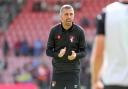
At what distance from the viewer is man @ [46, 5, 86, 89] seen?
9.57 metres

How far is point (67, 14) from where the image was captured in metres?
9.30

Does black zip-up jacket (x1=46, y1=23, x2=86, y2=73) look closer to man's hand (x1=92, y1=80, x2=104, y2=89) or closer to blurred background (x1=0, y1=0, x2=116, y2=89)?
man's hand (x1=92, y1=80, x2=104, y2=89)

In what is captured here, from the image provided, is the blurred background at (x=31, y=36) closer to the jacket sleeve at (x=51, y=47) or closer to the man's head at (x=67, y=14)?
the jacket sleeve at (x=51, y=47)

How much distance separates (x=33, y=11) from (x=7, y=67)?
613 cm

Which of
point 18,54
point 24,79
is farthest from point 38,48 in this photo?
point 24,79

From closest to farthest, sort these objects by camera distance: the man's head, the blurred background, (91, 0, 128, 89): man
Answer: (91, 0, 128, 89): man < the man's head < the blurred background

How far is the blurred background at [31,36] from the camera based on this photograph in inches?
778

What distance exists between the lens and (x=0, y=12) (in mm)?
26109

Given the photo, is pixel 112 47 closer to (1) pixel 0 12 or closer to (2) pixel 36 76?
(2) pixel 36 76

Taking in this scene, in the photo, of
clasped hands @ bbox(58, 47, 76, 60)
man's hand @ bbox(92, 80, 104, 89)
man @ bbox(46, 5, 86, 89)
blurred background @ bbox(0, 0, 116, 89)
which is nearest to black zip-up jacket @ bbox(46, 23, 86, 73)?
man @ bbox(46, 5, 86, 89)

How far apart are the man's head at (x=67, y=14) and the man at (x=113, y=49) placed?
3.86 metres

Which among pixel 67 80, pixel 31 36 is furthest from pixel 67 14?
pixel 31 36

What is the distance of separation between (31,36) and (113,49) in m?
19.2

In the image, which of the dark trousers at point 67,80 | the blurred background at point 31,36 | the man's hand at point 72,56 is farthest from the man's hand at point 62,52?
the blurred background at point 31,36
